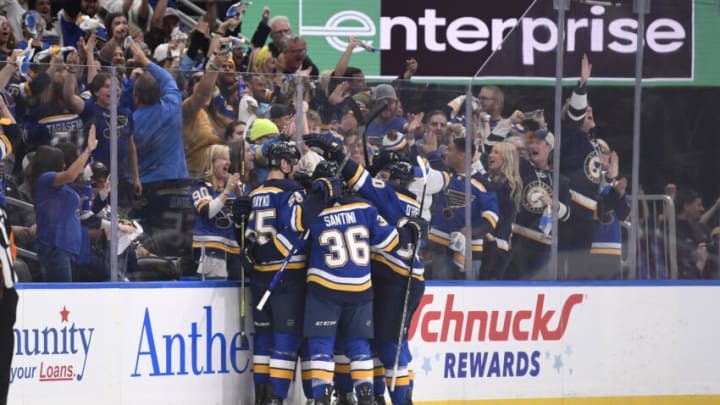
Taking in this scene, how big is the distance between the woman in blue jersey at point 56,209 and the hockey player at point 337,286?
4.48 ft

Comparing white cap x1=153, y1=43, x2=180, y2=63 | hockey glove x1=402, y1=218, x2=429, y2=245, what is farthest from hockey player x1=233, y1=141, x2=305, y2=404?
white cap x1=153, y1=43, x2=180, y2=63

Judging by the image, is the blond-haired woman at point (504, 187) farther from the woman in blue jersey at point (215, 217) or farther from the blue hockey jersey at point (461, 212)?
the woman in blue jersey at point (215, 217)

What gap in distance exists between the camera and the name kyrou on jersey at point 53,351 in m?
8.11

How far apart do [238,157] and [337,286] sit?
41.7 inches

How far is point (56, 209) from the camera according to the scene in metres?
8.18

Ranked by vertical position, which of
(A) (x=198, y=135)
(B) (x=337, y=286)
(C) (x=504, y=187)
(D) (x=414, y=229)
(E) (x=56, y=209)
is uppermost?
(A) (x=198, y=135)

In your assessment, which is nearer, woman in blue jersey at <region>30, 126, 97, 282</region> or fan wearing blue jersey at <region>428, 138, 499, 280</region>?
woman in blue jersey at <region>30, 126, 97, 282</region>

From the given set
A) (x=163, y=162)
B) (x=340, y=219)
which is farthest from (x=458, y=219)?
(x=163, y=162)

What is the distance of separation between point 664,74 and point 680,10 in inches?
17.5

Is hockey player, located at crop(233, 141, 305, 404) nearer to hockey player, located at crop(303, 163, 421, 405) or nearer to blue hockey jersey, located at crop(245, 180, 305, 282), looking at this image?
blue hockey jersey, located at crop(245, 180, 305, 282)

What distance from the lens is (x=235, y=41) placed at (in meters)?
10.3

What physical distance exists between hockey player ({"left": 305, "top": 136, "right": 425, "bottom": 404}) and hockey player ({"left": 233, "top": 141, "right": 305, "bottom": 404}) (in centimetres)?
35

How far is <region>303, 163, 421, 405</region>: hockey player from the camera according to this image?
8.38 meters

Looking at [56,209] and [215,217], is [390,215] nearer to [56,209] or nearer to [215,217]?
[215,217]
